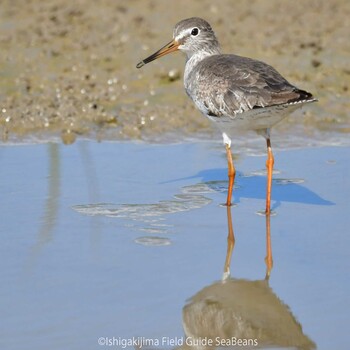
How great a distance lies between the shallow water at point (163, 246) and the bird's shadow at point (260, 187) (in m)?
0.02

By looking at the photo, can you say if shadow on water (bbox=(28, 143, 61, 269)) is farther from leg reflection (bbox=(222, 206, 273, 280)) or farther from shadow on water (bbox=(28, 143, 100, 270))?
leg reflection (bbox=(222, 206, 273, 280))

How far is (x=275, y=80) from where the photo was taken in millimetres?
7621

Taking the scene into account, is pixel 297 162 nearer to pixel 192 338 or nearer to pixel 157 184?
pixel 157 184

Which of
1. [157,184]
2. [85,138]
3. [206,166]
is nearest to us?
[157,184]

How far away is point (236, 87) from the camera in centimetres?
768

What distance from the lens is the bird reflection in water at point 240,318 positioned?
17.1 ft

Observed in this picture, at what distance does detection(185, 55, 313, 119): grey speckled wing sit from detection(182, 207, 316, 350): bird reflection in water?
1.67 m

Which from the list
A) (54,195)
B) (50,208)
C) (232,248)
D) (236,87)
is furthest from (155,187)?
(232,248)

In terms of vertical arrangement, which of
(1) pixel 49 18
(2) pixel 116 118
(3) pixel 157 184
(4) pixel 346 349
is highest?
(1) pixel 49 18

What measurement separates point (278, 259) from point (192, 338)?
1.39m

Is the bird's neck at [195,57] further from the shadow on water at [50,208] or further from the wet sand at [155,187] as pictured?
the shadow on water at [50,208]

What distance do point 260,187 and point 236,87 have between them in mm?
1119

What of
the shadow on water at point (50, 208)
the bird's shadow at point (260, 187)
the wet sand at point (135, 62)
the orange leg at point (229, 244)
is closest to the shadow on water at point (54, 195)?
the shadow on water at point (50, 208)

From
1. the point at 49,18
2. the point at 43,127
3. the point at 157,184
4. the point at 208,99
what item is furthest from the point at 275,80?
the point at 49,18
